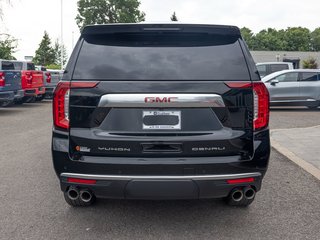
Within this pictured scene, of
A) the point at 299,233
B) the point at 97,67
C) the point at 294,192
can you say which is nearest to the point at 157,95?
the point at 97,67

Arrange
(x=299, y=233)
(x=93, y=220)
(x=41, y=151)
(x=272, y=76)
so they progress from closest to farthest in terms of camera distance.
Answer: (x=299, y=233) < (x=93, y=220) < (x=41, y=151) < (x=272, y=76)

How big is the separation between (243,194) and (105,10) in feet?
242

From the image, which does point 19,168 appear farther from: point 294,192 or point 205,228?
point 294,192

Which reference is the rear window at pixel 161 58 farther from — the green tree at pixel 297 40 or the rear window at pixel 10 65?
the green tree at pixel 297 40

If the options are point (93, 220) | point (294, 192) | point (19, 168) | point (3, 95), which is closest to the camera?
point (93, 220)

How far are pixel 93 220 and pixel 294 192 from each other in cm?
259

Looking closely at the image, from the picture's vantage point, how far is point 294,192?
4895 mm

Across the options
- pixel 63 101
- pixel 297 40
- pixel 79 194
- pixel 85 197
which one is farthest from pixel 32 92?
pixel 297 40

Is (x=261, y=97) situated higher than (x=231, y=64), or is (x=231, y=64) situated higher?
(x=231, y=64)

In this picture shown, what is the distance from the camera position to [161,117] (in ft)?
10.9

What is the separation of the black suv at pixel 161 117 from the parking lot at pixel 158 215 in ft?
1.80

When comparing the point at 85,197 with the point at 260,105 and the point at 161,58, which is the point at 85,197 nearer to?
the point at 161,58

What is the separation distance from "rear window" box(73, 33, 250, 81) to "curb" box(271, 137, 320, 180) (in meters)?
2.94

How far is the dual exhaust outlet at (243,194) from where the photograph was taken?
144 inches
